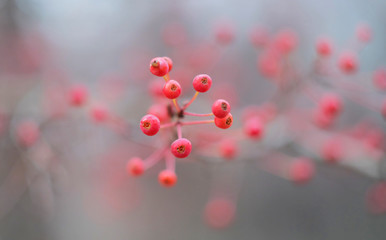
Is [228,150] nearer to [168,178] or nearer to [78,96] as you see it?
[168,178]

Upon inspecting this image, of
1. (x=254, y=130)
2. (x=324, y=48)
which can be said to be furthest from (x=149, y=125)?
(x=324, y=48)

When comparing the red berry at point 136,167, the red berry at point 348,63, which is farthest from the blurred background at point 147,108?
the red berry at point 136,167

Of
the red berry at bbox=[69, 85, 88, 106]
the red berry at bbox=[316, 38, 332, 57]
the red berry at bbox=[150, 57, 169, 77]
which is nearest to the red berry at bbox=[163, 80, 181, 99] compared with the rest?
the red berry at bbox=[150, 57, 169, 77]

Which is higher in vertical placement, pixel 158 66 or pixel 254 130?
pixel 158 66

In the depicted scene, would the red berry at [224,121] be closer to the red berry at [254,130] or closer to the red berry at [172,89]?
the red berry at [172,89]

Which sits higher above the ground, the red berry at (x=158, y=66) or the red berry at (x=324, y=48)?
the red berry at (x=158, y=66)

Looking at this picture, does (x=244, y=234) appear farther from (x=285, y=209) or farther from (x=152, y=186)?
(x=152, y=186)

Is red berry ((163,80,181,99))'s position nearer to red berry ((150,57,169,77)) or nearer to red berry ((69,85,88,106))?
red berry ((150,57,169,77))
